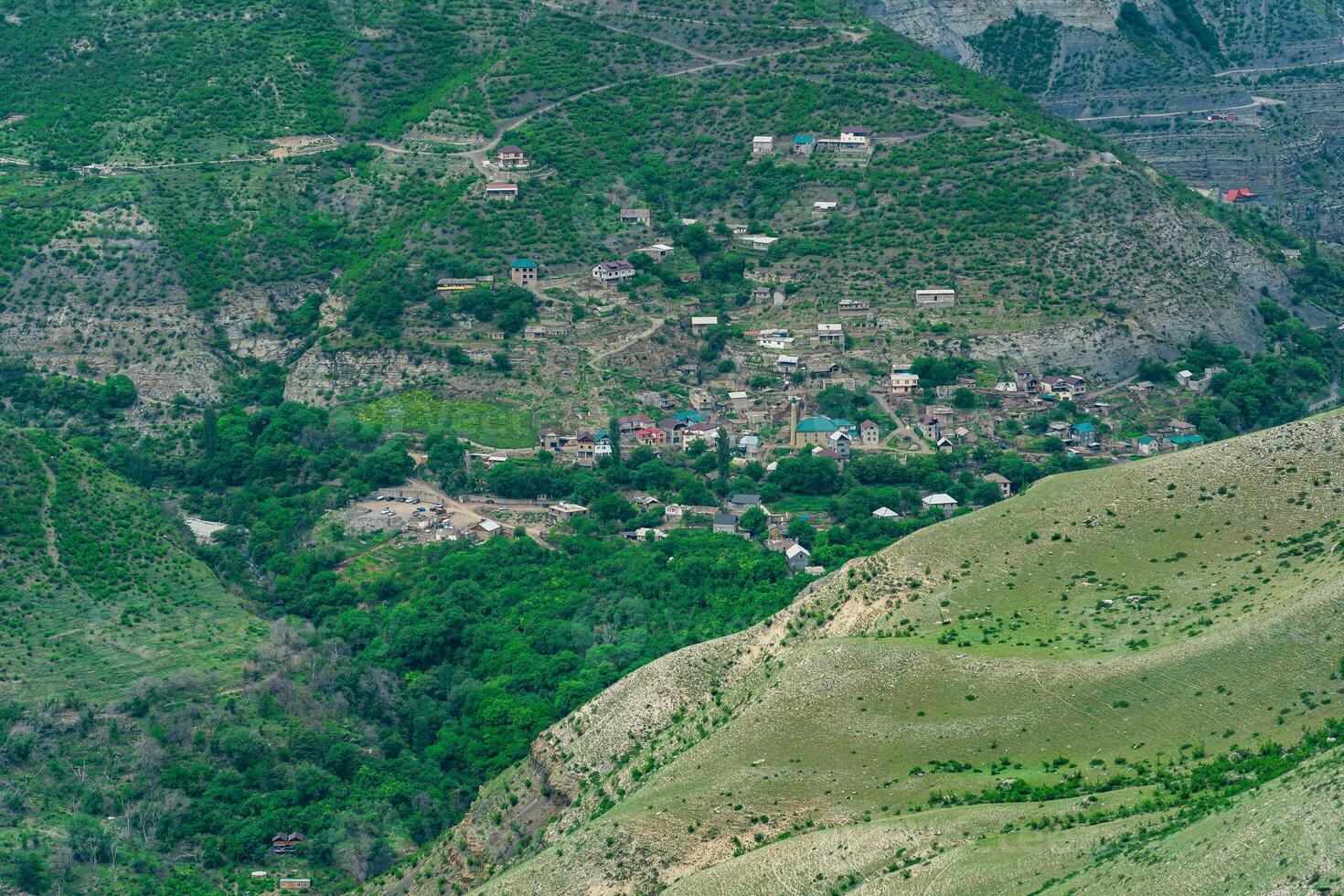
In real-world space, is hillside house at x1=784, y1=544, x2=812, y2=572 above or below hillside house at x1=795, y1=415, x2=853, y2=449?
below

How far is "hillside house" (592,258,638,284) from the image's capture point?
120 m

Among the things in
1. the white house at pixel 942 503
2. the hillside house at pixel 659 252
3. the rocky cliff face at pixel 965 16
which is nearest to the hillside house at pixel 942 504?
the white house at pixel 942 503

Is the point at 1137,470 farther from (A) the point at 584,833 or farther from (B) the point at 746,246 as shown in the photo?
(B) the point at 746,246

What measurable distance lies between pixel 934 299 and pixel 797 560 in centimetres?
2327

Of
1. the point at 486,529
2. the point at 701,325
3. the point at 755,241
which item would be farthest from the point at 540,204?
the point at 486,529

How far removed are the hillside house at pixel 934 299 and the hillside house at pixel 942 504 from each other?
50.6ft

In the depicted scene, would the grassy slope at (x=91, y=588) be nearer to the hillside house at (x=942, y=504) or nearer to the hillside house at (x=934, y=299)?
the hillside house at (x=942, y=504)

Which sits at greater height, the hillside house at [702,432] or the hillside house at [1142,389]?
the hillside house at [1142,389]

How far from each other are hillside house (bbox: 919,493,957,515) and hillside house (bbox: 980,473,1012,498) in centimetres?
233

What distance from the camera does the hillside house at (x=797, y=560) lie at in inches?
3903

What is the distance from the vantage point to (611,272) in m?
120

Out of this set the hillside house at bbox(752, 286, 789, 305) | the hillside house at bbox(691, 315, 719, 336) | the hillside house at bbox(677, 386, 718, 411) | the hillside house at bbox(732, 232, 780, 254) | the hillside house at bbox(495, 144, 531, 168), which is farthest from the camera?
the hillside house at bbox(495, 144, 531, 168)

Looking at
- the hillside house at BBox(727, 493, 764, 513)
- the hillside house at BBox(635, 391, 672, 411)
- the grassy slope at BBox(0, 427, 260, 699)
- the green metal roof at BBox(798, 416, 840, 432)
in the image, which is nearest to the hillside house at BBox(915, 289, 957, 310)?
the green metal roof at BBox(798, 416, 840, 432)

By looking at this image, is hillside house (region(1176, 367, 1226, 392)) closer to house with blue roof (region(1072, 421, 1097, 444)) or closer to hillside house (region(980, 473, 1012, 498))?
house with blue roof (region(1072, 421, 1097, 444))
